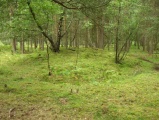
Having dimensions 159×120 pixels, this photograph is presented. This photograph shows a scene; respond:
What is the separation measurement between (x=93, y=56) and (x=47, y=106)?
32.5 feet

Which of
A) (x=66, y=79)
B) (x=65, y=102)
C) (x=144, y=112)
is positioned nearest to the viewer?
(x=144, y=112)

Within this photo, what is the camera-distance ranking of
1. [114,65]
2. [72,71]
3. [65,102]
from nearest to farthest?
[65,102]
[72,71]
[114,65]

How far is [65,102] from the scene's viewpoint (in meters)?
7.53

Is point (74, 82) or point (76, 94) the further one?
point (74, 82)

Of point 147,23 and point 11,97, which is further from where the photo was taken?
point 147,23

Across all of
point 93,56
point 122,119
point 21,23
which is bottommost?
point 122,119

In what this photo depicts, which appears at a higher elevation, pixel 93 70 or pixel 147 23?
pixel 147 23

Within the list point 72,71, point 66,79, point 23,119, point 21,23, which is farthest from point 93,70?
point 23,119

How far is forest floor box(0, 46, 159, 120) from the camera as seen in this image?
6648 millimetres

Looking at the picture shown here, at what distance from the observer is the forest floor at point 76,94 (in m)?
6.65

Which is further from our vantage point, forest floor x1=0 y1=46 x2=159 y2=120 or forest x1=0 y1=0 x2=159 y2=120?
forest x1=0 y1=0 x2=159 y2=120

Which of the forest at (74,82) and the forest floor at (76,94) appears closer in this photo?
the forest floor at (76,94)

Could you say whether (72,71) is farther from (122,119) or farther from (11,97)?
(122,119)

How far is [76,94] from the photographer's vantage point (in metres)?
8.32
